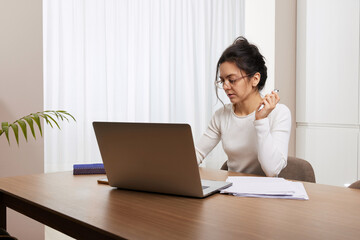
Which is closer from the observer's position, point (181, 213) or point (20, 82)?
point (181, 213)

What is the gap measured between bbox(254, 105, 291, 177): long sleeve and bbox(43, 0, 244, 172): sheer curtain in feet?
A: 5.79

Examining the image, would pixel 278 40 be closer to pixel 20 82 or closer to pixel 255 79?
pixel 255 79

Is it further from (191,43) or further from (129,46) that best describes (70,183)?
(191,43)

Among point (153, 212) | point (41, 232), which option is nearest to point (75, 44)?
point (41, 232)

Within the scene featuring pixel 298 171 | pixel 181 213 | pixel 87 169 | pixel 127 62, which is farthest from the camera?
pixel 127 62

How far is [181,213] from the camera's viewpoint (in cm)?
108

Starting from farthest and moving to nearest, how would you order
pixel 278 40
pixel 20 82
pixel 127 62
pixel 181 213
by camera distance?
1. pixel 278 40
2. pixel 127 62
3. pixel 20 82
4. pixel 181 213

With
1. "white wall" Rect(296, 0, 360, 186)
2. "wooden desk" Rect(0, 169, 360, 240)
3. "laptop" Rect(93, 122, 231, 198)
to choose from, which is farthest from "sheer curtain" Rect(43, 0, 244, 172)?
"laptop" Rect(93, 122, 231, 198)

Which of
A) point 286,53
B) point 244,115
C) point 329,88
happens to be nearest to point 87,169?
point 244,115

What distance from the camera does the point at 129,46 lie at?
12.5 ft

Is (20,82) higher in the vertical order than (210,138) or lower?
higher

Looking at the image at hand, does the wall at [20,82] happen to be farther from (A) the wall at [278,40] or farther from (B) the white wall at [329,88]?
(B) the white wall at [329,88]

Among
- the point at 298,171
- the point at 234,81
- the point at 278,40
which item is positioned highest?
the point at 278,40

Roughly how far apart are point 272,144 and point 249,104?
39 centimetres
